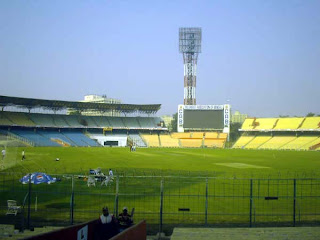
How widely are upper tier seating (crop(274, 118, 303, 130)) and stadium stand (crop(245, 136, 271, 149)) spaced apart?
4.73 metres

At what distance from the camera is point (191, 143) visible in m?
95.9

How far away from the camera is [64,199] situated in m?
17.6

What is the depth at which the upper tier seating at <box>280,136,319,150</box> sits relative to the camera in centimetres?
8544

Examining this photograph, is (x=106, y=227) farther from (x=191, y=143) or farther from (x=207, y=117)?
(x=191, y=143)

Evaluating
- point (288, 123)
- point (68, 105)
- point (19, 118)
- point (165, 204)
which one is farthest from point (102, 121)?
point (165, 204)

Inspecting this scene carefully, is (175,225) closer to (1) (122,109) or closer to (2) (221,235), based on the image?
(2) (221,235)

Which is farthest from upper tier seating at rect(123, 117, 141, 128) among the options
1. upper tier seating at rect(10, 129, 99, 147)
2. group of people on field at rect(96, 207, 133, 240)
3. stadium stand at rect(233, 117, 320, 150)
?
group of people on field at rect(96, 207, 133, 240)

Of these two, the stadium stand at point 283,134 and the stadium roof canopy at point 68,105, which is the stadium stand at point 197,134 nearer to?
the stadium stand at point 283,134

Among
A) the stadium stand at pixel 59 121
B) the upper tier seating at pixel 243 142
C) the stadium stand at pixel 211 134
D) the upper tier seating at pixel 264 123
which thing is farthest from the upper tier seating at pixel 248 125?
the stadium stand at pixel 59 121

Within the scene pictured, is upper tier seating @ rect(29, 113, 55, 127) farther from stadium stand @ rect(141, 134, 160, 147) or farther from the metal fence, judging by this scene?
the metal fence

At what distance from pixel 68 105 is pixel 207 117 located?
36.0m

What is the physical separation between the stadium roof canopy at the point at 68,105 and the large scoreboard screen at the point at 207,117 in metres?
9.38

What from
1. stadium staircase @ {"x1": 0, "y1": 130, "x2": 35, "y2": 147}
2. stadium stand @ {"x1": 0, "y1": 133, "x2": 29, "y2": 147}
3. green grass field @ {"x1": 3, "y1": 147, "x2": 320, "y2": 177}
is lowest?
green grass field @ {"x1": 3, "y1": 147, "x2": 320, "y2": 177}

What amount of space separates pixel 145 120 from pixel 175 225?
93.5m
